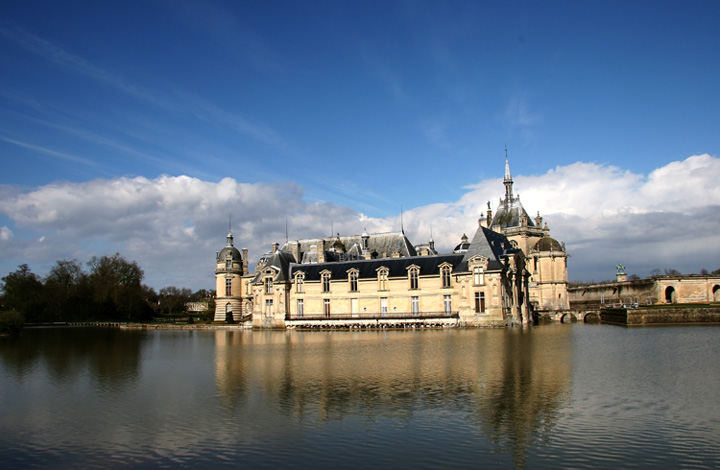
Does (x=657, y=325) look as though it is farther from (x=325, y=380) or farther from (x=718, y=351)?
(x=325, y=380)

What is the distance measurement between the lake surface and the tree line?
56.6 m

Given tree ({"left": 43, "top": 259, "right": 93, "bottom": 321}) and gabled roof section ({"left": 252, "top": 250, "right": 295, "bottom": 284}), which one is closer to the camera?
gabled roof section ({"left": 252, "top": 250, "right": 295, "bottom": 284})

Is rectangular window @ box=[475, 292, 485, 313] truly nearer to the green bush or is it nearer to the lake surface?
the lake surface

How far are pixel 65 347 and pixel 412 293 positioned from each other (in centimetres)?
2723

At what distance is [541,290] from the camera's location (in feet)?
202

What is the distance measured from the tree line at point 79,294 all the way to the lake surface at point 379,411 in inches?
2230

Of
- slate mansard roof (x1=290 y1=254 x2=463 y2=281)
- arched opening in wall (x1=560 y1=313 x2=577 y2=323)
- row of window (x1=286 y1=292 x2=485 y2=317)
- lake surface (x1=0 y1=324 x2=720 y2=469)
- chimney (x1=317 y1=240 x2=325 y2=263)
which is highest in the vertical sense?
chimney (x1=317 y1=240 x2=325 y2=263)

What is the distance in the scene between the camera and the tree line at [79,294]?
74312 millimetres

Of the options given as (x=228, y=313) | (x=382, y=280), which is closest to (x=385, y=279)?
(x=382, y=280)

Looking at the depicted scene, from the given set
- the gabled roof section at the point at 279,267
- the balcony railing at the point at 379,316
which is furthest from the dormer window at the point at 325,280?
the gabled roof section at the point at 279,267

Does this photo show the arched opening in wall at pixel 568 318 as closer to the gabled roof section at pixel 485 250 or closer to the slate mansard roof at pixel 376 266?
the gabled roof section at pixel 485 250

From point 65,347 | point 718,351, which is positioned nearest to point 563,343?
point 718,351

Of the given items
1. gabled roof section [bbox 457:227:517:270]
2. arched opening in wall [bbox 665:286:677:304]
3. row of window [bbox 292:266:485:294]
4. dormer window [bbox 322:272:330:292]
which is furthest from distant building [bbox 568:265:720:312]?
dormer window [bbox 322:272:330:292]

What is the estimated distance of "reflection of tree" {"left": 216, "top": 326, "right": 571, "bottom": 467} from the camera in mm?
13336
